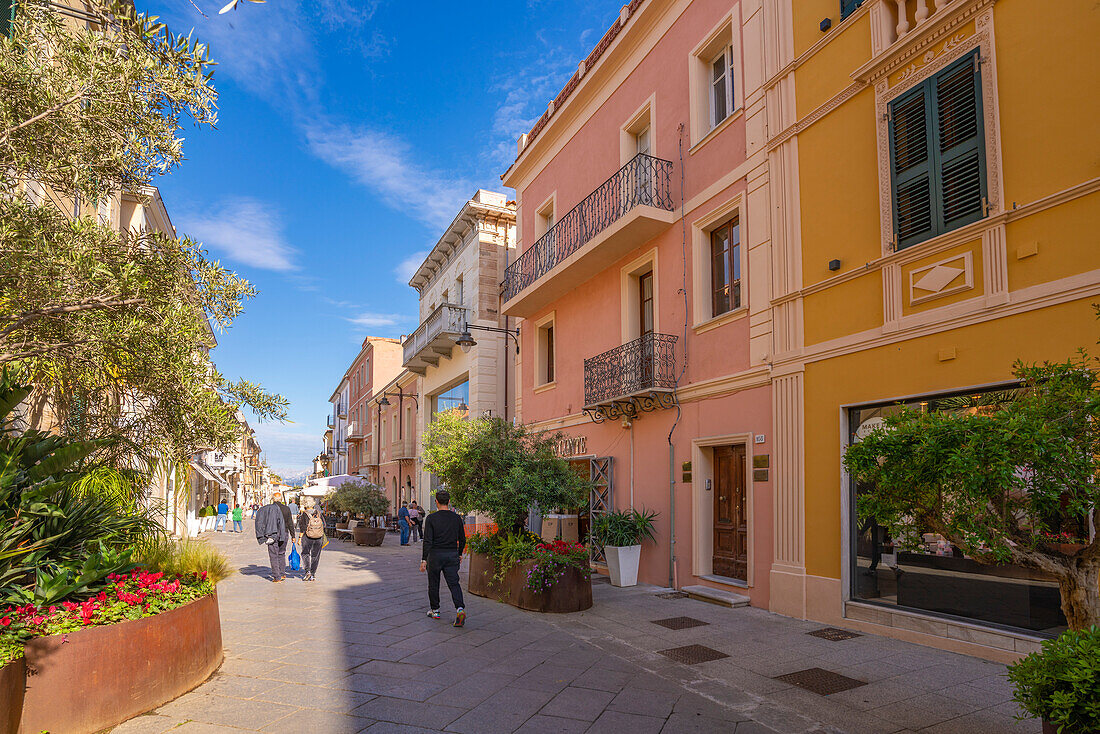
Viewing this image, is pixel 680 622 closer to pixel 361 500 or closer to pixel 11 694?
pixel 11 694

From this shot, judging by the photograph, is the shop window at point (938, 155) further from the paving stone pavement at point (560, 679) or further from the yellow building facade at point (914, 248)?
the paving stone pavement at point (560, 679)

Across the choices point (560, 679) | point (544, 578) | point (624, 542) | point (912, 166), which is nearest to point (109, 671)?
point (560, 679)

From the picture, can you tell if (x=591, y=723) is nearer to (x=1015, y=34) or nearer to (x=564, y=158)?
(x=1015, y=34)

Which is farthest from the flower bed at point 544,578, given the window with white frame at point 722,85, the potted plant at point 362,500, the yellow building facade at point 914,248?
the potted plant at point 362,500

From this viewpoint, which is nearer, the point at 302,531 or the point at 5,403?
the point at 5,403

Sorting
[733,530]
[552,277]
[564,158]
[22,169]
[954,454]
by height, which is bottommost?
[733,530]

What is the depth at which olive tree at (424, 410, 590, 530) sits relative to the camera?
1084 cm

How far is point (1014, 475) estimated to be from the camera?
3.62m

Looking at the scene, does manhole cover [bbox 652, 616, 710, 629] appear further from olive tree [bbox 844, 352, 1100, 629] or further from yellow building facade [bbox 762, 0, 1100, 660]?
olive tree [bbox 844, 352, 1100, 629]

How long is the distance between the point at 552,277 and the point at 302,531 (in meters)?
7.21

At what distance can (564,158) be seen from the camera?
1719 cm

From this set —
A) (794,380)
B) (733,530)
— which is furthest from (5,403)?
(733,530)

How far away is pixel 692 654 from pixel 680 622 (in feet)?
5.66

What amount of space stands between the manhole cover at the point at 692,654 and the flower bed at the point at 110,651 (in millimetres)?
4231
